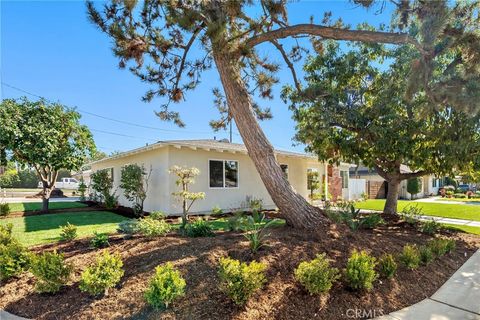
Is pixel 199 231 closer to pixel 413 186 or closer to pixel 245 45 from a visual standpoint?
pixel 245 45

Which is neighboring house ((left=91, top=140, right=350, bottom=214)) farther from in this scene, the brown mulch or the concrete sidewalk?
the concrete sidewalk

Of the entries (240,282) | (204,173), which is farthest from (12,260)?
(204,173)

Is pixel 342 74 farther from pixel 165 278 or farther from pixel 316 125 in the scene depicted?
pixel 165 278

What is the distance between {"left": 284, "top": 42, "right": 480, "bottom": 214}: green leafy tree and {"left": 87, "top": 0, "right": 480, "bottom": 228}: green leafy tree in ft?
5.63

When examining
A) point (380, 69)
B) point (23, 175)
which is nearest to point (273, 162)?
point (380, 69)

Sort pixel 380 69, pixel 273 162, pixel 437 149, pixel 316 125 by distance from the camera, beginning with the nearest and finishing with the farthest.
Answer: pixel 273 162 → pixel 437 149 → pixel 316 125 → pixel 380 69

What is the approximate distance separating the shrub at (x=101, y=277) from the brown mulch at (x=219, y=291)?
0.43ft

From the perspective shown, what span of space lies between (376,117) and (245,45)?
4.93 metres

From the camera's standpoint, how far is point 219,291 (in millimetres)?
3256

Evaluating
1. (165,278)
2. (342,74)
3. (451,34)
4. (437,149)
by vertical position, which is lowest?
(165,278)

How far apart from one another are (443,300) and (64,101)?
1545 centimetres

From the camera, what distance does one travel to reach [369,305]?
3.31 metres

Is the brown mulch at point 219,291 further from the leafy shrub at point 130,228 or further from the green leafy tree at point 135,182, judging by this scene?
the green leafy tree at point 135,182

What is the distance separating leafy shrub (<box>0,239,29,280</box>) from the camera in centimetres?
399
